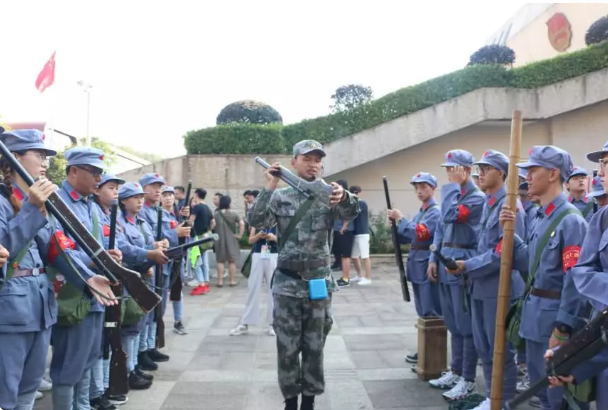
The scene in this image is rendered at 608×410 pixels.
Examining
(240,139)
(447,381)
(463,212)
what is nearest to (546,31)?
(240,139)

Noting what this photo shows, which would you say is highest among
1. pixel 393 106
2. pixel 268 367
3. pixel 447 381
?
pixel 393 106

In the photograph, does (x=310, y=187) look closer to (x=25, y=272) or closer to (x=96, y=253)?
(x=96, y=253)

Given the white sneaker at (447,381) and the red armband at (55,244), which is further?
the white sneaker at (447,381)

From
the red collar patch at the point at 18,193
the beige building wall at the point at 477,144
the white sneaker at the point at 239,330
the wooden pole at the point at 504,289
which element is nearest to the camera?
the red collar patch at the point at 18,193

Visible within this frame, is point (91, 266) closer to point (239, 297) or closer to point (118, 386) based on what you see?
point (118, 386)

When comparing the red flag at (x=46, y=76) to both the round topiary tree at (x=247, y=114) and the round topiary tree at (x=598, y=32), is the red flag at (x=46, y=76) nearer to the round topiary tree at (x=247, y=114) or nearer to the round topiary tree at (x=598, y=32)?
the round topiary tree at (x=247, y=114)

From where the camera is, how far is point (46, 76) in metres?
16.5

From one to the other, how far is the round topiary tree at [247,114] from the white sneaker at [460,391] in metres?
10.9

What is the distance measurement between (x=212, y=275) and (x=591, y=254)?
1079 centimetres

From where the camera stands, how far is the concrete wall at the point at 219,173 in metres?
14.1

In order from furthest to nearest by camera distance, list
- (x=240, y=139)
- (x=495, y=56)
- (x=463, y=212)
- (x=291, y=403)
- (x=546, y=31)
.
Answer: (x=546, y=31)
(x=495, y=56)
(x=240, y=139)
(x=463, y=212)
(x=291, y=403)

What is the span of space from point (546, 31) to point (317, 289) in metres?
19.3

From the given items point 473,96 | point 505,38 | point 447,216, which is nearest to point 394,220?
point 447,216

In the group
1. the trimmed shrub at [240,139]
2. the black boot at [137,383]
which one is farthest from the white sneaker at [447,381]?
the trimmed shrub at [240,139]
